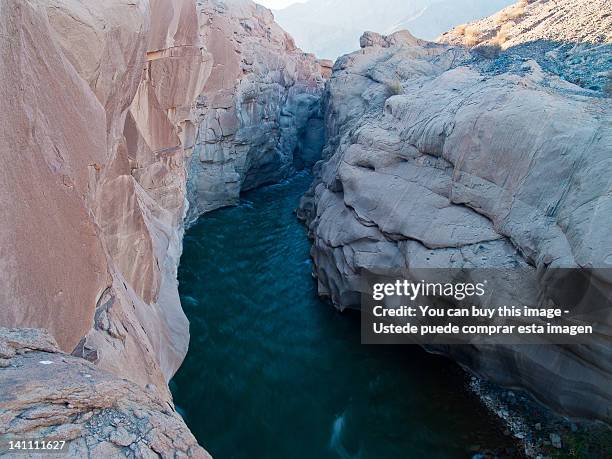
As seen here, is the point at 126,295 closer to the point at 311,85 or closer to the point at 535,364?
the point at 535,364

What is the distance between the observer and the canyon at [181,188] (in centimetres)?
360

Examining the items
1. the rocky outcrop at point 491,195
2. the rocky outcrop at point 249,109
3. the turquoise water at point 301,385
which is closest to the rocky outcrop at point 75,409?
the turquoise water at point 301,385

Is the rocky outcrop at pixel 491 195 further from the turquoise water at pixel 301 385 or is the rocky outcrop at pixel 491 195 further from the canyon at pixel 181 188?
the turquoise water at pixel 301 385

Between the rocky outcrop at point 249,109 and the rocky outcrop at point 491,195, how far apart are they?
23.9ft

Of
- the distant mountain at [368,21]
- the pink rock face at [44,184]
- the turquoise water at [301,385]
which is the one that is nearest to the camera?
the pink rock face at [44,184]

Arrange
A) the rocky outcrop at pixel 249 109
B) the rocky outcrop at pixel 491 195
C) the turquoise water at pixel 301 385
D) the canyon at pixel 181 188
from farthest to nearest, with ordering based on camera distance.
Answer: the rocky outcrop at pixel 249 109
the turquoise water at pixel 301 385
the rocky outcrop at pixel 491 195
the canyon at pixel 181 188

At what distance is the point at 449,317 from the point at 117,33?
798 centimetres

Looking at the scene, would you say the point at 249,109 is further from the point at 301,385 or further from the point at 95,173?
the point at 95,173

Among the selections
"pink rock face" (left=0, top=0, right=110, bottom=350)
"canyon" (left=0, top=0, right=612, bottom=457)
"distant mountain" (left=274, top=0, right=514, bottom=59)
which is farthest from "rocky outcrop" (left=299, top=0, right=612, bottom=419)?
"distant mountain" (left=274, top=0, right=514, bottom=59)

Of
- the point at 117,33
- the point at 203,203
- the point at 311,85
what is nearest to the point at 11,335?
the point at 117,33

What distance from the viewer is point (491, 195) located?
9.22 m

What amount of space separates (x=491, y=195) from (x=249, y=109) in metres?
14.9

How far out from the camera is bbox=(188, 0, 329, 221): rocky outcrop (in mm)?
19125

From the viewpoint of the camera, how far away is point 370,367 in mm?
10773
